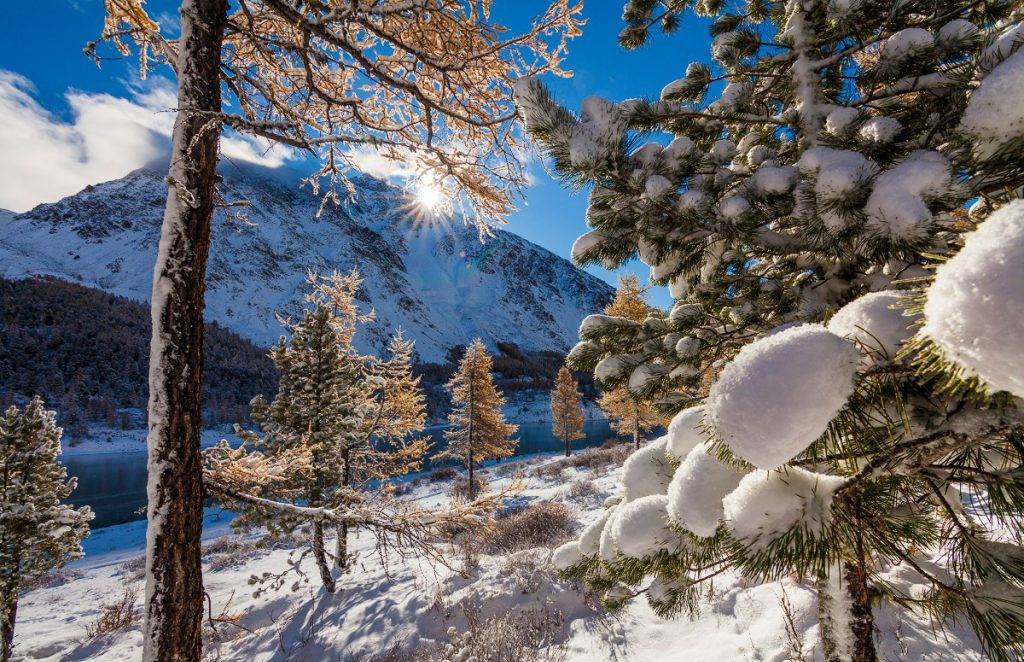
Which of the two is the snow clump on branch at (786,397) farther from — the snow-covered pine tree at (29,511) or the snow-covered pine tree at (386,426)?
the snow-covered pine tree at (29,511)

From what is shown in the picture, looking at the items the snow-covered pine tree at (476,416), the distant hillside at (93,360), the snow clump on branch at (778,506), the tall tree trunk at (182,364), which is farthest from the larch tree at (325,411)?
the distant hillside at (93,360)

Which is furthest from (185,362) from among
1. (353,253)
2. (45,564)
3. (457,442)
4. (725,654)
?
(353,253)

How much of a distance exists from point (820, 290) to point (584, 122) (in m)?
1.81

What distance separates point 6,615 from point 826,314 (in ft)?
44.1

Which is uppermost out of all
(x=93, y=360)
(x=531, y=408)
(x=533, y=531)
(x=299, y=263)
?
(x=299, y=263)

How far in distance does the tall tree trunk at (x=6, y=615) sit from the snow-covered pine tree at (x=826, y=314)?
37.6 feet

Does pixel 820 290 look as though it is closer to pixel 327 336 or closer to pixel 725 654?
pixel 725 654

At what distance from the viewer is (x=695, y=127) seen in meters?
2.96

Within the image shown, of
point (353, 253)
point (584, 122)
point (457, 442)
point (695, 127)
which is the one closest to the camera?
point (584, 122)

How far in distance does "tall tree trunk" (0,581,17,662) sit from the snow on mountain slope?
45822 millimetres

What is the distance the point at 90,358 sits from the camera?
54625 millimetres

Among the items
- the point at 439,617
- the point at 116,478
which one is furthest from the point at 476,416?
the point at 116,478

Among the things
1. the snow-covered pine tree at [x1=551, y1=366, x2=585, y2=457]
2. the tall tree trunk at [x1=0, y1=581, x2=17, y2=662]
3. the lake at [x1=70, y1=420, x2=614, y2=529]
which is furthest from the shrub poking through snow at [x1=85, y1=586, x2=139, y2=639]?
the snow-covered pine tree at [x1=551, y1=366, x2=585, y2=457]

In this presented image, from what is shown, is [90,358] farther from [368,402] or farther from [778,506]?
[778,506]
